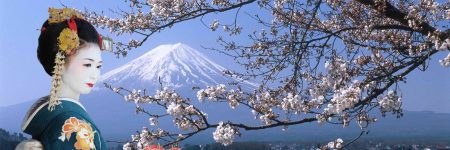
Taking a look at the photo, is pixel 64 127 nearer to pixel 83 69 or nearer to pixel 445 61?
pixel 83 69

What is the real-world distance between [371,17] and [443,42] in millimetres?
1568

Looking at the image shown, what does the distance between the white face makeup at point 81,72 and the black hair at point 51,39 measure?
6 cm

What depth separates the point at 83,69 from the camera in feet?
10.0

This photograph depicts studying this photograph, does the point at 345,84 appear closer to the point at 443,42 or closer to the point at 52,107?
the point at 443,42

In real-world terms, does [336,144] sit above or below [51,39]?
below

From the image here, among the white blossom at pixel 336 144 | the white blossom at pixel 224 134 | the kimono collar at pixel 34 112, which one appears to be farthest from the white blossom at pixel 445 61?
the kimono collar at pixel 34 112

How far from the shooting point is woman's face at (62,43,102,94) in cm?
302

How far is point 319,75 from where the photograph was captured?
611 cm

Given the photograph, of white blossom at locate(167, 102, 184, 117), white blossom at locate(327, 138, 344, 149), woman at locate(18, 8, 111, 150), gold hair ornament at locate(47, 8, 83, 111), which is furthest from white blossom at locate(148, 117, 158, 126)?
gold hair ornament at locate(47, 8, 83, 111)

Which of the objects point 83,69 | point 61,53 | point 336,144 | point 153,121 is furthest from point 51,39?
point 336,144

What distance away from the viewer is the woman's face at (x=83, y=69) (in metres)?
3.02

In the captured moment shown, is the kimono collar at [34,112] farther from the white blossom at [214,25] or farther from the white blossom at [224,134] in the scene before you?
the white blossom at [214,25]

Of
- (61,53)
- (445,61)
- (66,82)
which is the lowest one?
(66,82)

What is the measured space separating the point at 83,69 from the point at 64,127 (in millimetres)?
364
